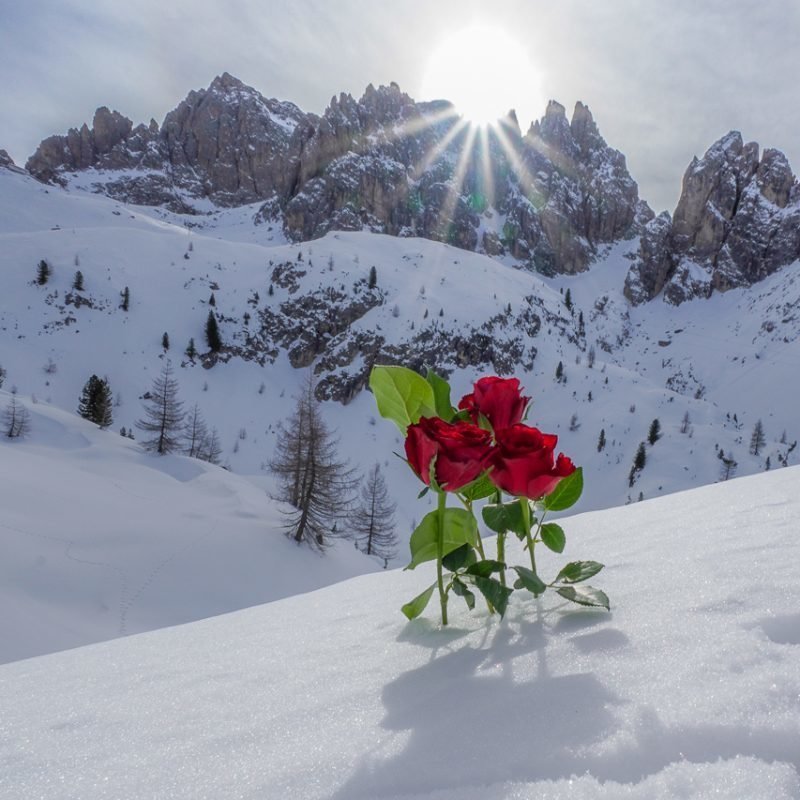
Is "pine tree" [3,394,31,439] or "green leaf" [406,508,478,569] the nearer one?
"green leaf" [406,508,478,569]

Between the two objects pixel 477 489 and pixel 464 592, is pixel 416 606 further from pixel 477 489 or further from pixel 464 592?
pixel 477 489

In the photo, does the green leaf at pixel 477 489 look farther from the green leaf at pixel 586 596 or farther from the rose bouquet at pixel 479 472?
the green leaf at pixel 586 596

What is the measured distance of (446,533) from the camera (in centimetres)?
134

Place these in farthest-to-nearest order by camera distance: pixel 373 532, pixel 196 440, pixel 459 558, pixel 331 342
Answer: pixel 331 342 → pixel 196 440 → pixel 373 532 → pixel 459 558

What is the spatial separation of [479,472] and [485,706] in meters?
0.46

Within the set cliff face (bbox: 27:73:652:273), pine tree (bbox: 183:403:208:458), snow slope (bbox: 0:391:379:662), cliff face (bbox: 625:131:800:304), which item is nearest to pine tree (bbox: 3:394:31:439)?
snow slope (bbox: 0:391:379:662)

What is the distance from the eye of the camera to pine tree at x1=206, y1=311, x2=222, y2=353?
42569mm

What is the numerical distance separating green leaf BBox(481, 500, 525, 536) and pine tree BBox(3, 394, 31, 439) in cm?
2024

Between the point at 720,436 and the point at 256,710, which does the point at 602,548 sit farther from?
the point at 720,436

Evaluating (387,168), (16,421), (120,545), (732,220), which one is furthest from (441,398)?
(732,220)

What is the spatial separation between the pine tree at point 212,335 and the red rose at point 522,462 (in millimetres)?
45619

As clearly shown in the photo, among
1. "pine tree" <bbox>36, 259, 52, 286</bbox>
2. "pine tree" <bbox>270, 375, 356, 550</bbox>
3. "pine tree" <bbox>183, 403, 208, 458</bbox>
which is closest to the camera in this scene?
"pine tree" <bbox>270, 375, 356, 550</bbox>

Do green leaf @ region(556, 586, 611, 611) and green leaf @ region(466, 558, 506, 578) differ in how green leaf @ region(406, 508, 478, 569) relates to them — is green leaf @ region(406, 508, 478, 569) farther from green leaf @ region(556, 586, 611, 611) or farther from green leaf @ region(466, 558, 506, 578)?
green leaf @ region(556, 586, 611, 611)

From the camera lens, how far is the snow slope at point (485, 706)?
26.6 inches
